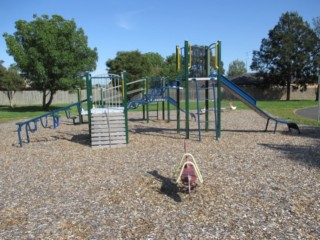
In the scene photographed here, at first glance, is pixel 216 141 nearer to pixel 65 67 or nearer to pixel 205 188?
pixel 205 188

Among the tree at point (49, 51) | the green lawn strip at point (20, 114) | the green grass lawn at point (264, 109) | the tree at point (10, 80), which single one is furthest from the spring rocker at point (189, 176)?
the tree at point (10, 80)

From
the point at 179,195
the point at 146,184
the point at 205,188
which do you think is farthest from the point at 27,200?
the point at 205,188

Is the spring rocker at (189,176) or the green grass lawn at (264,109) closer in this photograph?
the spring rocker at (189,176)

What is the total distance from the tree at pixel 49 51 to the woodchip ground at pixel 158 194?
59.6 ft

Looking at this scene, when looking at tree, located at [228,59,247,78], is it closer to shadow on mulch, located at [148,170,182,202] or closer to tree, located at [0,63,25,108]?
tree, located at [0,63,25,108]

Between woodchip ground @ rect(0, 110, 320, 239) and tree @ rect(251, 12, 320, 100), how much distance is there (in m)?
39.6

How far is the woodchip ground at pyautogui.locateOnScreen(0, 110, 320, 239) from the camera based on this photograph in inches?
155

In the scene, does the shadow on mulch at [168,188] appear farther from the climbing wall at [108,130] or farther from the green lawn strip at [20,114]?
the green lawn strip at [20,114]

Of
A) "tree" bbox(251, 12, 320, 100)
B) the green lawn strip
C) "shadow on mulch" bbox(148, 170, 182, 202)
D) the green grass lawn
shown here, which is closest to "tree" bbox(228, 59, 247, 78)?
"tree" bbox(251, 12, 320, 100)

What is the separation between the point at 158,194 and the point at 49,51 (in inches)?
918

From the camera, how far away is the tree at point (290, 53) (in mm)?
45156

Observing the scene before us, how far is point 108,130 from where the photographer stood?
961 cm

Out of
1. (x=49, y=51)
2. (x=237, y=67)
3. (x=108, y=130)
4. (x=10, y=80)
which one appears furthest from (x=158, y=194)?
(x=237, y=67)

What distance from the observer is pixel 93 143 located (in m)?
9.45
